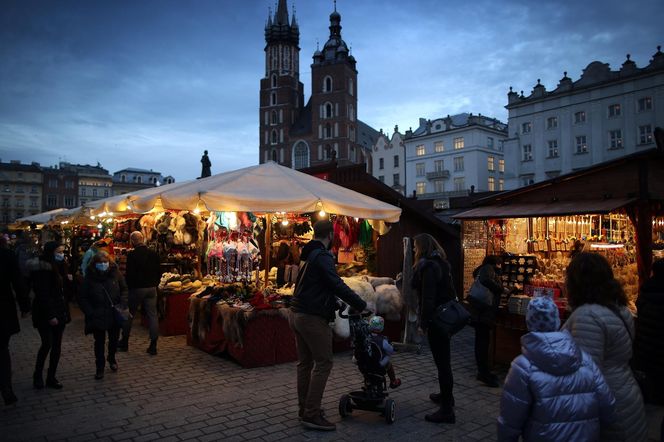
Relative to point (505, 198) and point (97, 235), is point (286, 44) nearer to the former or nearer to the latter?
point (97, 235)

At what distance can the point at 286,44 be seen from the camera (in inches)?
3319

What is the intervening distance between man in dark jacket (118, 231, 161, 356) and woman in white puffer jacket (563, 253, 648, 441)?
6.05 metres

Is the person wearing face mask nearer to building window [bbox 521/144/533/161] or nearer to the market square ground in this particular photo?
the market square ground

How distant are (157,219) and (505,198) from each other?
295 inches

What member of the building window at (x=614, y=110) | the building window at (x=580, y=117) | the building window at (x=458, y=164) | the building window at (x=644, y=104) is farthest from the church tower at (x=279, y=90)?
the building window at (x=644, y=104)

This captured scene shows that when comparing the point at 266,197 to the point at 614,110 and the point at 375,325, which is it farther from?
the point at 614,110

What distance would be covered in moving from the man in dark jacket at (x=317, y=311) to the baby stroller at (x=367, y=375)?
0.36 meters

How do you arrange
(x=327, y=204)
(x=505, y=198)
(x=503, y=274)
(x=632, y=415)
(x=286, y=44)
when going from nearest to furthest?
1. (x=632, y=415)
2. (x=327, y=204)
3. (x=503, y=274)
4. (x=505, y=198)
5. (x=286, y=44)

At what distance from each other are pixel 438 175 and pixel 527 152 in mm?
12674

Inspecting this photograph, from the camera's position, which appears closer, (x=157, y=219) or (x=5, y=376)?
(x=5, y=376)

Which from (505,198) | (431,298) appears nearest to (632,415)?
(431,298)

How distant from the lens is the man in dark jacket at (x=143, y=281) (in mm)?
7102

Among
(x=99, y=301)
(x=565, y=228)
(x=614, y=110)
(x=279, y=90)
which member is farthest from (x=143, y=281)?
(x=279, y=90)

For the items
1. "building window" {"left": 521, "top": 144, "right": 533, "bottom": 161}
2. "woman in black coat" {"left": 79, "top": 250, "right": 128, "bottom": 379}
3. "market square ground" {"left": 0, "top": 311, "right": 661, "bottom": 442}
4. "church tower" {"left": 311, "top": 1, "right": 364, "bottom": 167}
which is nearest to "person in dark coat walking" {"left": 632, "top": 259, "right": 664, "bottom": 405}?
"market square ground" {"left": 0, "top": 311, "right": 661, "bottom": 442}
